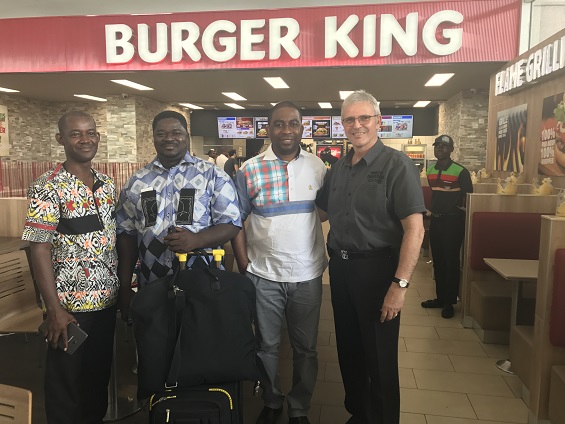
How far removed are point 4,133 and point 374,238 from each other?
39.5ft

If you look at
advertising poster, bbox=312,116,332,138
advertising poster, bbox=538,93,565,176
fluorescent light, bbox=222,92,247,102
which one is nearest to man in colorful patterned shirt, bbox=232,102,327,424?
advertising poster, bbox=538,93,565,176

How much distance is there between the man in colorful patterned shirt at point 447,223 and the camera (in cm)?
416

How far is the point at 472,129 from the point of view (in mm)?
9383

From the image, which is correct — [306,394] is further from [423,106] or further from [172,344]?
[423,106]

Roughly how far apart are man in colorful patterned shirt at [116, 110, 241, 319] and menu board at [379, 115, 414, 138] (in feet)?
37.8

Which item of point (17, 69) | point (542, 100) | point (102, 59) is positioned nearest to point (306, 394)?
point (542, 100)

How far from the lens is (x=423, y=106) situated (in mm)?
12695

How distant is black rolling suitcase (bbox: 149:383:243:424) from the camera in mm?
1562

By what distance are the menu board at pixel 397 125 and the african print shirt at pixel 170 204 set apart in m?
11.5

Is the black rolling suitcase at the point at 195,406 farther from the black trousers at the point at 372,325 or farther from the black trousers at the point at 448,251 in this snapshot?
the black trousers at the point at 448,251

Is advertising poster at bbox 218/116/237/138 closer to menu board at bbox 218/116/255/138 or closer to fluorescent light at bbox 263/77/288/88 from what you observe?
menu board at bbox 218/116/255/138

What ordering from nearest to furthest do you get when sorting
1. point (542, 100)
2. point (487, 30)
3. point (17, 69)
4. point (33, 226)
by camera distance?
point (33, 226) < point (542, 100) < point (487, 30) < point (17, 69)

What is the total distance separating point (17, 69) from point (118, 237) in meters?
7.23

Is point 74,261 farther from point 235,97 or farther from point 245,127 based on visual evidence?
point 245,127
